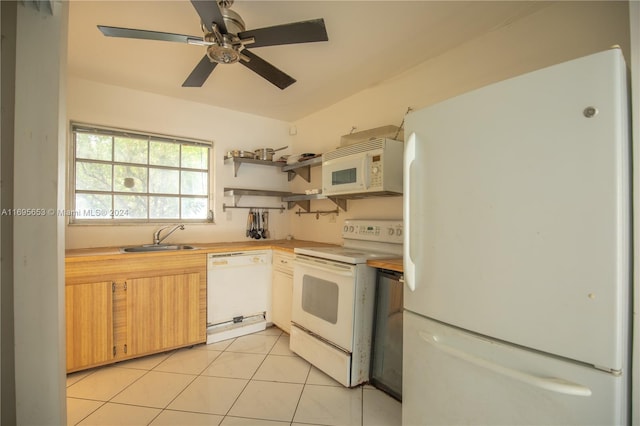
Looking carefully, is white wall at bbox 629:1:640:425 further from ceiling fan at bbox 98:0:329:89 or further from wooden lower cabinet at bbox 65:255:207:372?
wooden lower cabinet at bbox 65:255:207:372

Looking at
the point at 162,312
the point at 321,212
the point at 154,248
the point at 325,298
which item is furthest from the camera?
the point at 321,212

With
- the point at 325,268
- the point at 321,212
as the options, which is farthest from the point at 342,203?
the point at 325,268

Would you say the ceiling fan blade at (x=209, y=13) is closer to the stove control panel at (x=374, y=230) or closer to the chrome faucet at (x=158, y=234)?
the stove control panel at (x=374, y=230)

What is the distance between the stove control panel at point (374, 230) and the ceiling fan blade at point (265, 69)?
1.33 m

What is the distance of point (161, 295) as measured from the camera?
224cm

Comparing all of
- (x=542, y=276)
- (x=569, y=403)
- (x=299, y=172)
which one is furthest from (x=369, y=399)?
(x=299, y=172)

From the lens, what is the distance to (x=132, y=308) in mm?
2117

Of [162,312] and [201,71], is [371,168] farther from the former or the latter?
[162,312]

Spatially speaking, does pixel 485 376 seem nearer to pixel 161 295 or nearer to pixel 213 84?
pixel 161 295

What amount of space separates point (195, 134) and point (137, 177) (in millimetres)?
756

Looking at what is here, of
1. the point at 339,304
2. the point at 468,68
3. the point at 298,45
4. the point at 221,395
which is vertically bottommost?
the point at 221,395

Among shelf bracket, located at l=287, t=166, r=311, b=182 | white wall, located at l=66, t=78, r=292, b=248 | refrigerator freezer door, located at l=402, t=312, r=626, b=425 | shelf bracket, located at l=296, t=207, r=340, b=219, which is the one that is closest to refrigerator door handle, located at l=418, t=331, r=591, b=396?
refrigerator freezer door, located at l=402, t=312, r=626, b=425

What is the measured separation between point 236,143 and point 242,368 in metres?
2.44

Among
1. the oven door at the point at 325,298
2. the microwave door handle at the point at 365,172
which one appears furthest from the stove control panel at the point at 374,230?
the oven door at the point at 325,298
